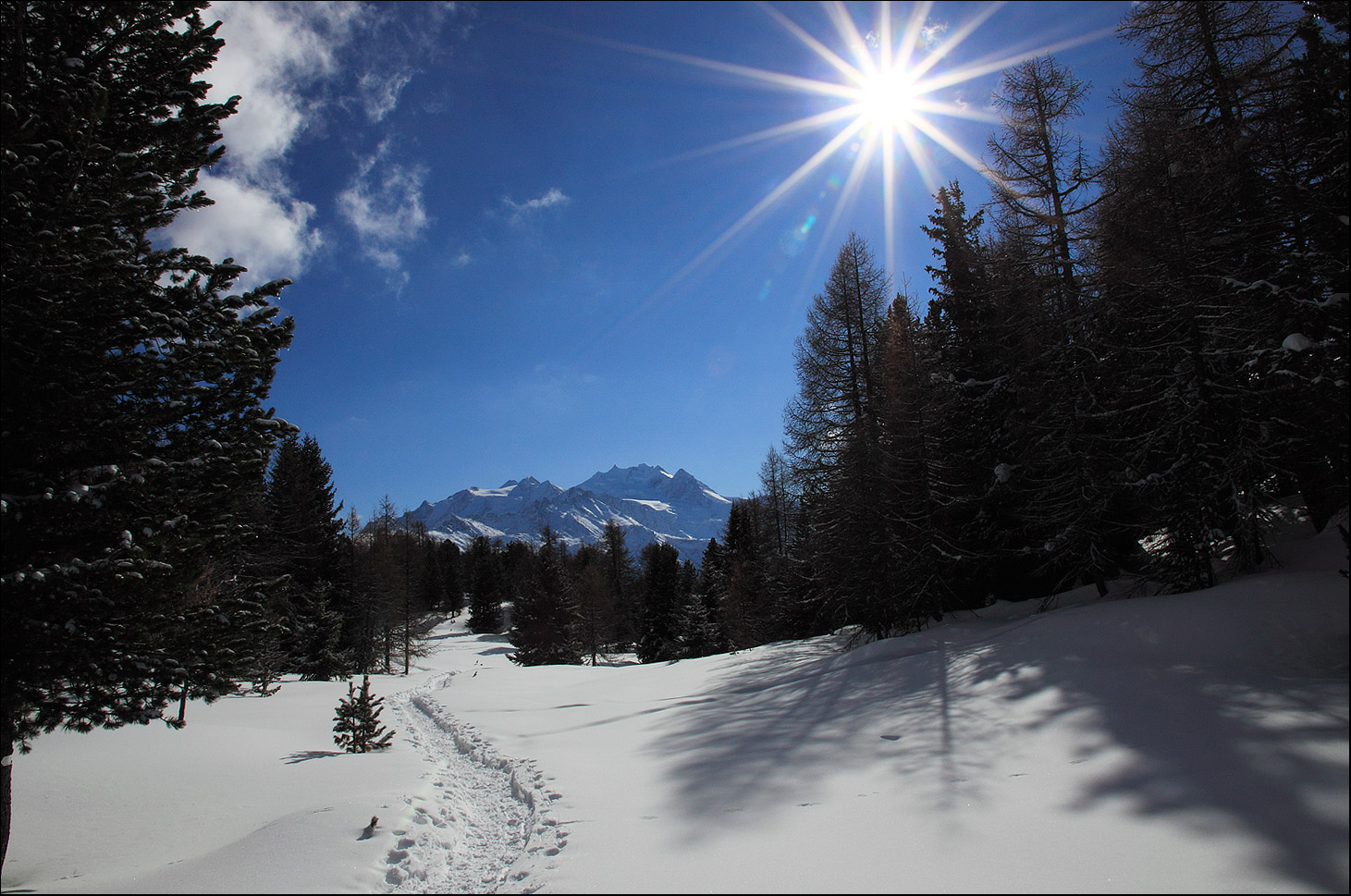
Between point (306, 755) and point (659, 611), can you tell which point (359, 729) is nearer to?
point (306, 755)

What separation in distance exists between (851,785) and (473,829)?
13.6ft

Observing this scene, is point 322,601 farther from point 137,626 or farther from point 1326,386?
point 1326,386

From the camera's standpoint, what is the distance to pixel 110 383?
6.28m

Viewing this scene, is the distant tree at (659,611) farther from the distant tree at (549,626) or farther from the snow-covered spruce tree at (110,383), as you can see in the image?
the snow-covered spruce tree at (110,383)

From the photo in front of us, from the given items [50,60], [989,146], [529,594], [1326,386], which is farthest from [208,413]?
[529,594]

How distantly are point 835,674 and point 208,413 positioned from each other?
37.4ft

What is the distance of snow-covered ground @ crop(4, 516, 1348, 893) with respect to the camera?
3.21 meters

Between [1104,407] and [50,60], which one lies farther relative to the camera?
[1104,407]

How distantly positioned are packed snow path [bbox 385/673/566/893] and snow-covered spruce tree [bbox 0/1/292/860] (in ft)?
10.7

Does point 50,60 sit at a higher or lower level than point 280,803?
higher

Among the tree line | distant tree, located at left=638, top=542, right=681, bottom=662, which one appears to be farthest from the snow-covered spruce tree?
→ distant tree, located at left=638, top=542, right=681, bottom=662

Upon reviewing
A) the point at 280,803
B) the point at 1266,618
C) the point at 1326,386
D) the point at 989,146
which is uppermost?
the point at 989,146

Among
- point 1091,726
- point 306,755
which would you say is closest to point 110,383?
point 306,755

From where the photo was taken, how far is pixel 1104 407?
12.0 metres
